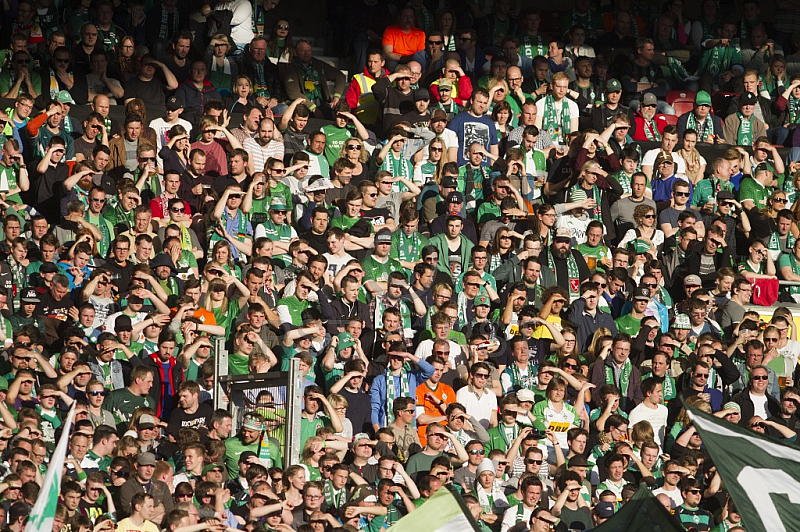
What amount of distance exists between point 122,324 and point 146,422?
51.4 inches

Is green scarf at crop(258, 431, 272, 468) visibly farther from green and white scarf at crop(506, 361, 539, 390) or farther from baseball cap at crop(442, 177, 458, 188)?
baseball cap at crop(442, 177, 458, 188)

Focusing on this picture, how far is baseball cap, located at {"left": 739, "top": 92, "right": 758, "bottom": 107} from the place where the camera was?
20.2 metres

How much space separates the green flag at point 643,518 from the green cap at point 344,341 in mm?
7768

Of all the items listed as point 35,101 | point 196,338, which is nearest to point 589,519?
point 196,338

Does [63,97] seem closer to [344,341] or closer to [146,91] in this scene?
[146,91]

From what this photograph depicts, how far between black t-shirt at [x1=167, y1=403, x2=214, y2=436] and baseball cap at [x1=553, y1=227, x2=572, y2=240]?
4.65m

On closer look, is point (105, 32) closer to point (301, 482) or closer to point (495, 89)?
point (495, 89)

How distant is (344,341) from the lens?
1487 centimetres

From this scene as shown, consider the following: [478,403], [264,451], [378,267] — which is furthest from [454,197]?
[264,451]

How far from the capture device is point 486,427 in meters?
14.8

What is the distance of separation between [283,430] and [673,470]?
3.59 meters

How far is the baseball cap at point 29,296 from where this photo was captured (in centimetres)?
1435

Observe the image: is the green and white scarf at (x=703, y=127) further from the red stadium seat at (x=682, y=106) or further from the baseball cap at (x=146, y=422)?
the baseball cap at (x=146, y=422)

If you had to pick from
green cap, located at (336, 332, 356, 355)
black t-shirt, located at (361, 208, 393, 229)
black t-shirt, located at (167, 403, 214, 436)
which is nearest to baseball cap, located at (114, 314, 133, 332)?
black t-shirt, located at (167, 403, 214, 436)
